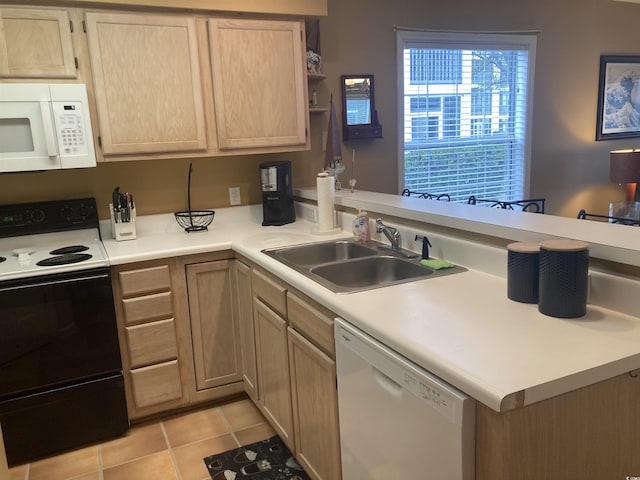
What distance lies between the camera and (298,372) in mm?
2018

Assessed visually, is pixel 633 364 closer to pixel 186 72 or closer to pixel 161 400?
pixel 161 400

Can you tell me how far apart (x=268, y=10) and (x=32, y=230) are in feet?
5.63

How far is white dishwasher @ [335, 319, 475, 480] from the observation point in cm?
112

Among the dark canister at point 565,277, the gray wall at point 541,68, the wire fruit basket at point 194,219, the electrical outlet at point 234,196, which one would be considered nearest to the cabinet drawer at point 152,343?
the wire fruit basket at point 194,219

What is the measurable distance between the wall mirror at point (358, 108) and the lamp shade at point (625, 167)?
226cm

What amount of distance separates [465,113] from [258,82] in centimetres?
208

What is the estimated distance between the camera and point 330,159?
10.3ft

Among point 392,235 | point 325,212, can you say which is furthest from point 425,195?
point 392,235

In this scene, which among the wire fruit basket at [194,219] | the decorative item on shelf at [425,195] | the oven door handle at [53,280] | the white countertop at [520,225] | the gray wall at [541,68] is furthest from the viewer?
the decorative item on shelf at [425,195]

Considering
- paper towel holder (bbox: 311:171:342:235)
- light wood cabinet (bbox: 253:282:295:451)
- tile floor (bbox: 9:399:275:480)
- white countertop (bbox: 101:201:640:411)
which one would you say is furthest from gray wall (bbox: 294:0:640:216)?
white countertop (bbox: 101:201:640:411)

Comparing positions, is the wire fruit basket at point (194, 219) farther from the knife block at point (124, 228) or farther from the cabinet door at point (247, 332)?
the cabinet door at point (247, 332)

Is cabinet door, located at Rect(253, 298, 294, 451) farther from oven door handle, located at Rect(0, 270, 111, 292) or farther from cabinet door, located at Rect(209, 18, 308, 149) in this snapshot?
cabinet door, located at Rect(209, 18, 308, 149)

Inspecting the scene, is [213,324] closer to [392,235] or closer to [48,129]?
[392,235]

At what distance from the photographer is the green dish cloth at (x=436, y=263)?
1932 millimetres
